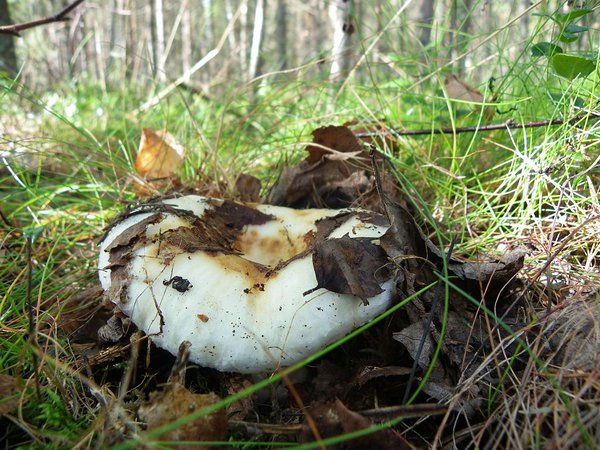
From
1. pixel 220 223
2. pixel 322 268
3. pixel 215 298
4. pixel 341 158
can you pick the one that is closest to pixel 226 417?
pixel 215 298

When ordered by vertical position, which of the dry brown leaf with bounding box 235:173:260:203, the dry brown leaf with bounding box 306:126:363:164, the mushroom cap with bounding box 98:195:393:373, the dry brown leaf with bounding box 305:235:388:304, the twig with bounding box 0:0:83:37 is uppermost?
the twig with bounding box 0:0:83:37

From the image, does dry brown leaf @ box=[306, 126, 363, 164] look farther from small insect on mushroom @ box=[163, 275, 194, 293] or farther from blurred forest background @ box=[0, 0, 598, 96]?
small insect on mushroom @ box=[163, 275, 194, 293]

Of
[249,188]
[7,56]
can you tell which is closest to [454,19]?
[249,188]

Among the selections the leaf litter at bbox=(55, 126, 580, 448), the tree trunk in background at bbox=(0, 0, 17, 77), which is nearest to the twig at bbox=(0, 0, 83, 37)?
the leaf litter at bbox=(55, 126, 580, 448)

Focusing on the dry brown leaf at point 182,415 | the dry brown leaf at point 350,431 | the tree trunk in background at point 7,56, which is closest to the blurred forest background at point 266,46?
the tree trunk in background at point 7,56

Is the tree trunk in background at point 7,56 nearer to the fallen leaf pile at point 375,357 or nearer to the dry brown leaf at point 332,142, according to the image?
the dry brown leaf at point 332,142

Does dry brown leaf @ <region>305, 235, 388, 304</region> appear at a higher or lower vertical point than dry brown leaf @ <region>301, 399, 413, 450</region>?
higher

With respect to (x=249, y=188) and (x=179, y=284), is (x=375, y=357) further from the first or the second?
(x=249, y=188)
